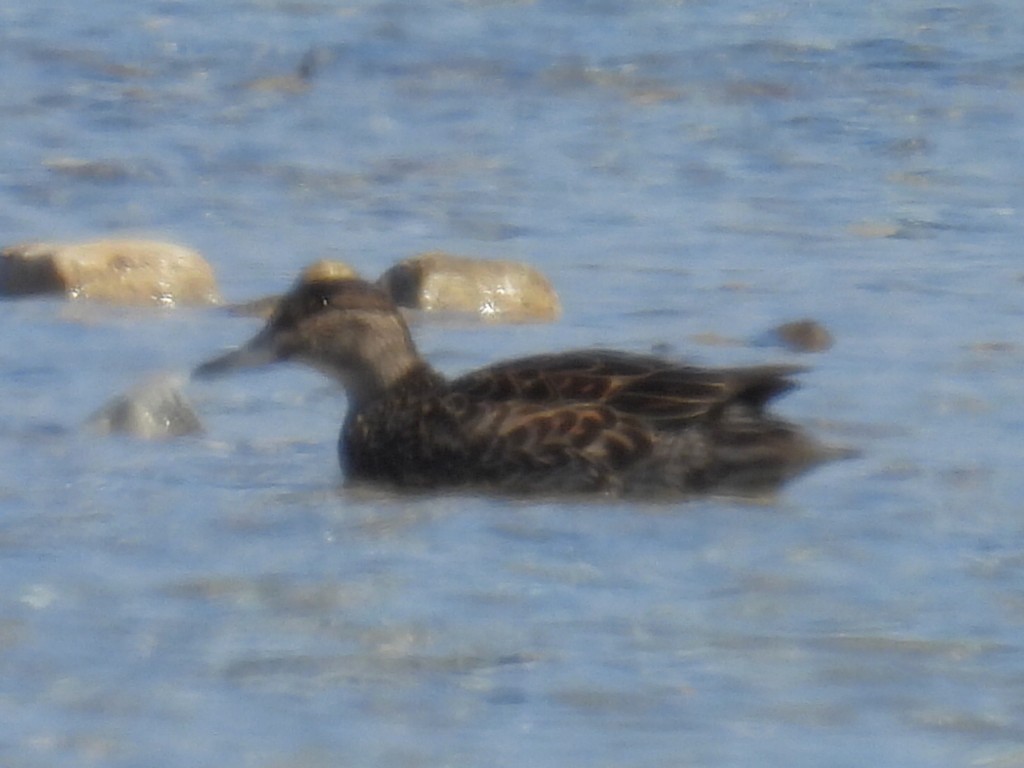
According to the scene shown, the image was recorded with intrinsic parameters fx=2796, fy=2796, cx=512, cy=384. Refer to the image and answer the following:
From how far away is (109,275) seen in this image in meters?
10.5

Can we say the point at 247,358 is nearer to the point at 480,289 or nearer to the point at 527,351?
the point at 527,351

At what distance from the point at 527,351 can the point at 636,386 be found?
1.67 m

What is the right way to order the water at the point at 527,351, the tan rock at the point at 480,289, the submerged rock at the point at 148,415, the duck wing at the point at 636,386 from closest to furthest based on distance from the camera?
the water at the point at 527,351
the duck wing at the point at 636,386
the submerged rock at the point at 148,415
the tan rock at the point at 480,289

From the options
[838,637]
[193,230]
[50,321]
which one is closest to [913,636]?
[838,637]

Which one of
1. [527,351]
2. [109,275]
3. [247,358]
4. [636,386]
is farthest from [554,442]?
[109,275]

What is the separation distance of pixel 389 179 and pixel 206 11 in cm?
508

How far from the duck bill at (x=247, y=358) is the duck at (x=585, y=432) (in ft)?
1.15

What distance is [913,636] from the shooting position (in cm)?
631

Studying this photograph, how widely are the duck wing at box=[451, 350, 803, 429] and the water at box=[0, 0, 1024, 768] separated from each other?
39 cm

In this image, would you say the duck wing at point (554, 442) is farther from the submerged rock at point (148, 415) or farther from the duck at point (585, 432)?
the submerged rock at point (148, 415)

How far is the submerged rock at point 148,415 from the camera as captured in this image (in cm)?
843

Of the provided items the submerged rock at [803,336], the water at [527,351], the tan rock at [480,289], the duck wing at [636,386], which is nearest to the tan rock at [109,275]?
the water at [527,351]

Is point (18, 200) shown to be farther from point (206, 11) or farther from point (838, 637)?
point (838, 637)

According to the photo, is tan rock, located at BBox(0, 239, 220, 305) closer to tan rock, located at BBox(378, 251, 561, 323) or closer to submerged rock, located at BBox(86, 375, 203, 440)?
tan rock, located at BBox(378, 251, 561, 323)
